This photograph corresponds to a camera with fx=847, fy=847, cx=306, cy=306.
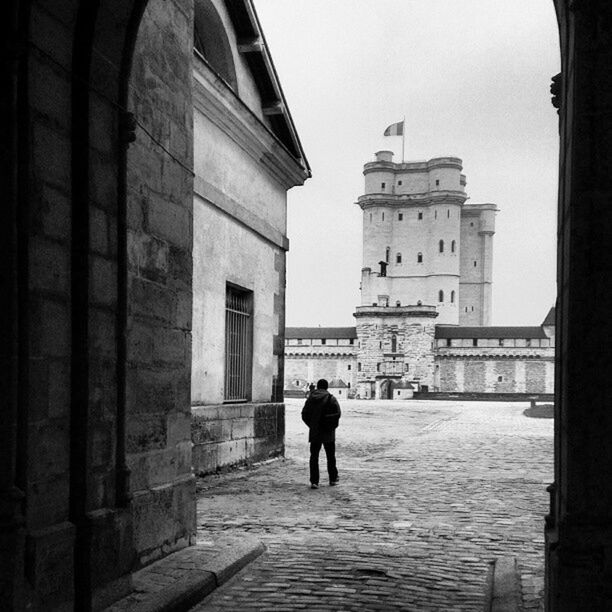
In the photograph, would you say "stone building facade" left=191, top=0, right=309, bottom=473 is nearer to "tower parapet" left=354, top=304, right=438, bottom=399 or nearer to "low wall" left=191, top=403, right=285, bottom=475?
"low wall" left=191, top=403, right=285, bottom=475

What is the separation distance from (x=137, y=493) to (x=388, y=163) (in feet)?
311

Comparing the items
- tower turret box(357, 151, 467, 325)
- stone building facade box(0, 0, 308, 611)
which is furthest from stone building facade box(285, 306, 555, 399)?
stone building facade box(0, 0, 308, 611)

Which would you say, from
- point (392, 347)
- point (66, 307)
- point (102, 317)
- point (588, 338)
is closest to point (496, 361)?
point (392, 347)

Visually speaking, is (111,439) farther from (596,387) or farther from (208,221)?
(208,221)

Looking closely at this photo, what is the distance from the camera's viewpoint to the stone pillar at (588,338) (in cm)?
392

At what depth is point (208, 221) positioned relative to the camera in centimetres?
1138

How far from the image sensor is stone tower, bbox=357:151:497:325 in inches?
3701

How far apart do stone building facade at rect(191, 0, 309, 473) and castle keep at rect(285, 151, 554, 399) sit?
58823 mm

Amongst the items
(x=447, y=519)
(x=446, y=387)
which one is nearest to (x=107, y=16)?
(x=447, y=519)

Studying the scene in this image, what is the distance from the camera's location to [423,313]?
8150 cm

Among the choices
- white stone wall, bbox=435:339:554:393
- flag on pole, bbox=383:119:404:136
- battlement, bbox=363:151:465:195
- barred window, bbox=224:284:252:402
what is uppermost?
flag on pole, bbox=383:119:404:136

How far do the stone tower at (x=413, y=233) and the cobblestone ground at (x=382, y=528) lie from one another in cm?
7917

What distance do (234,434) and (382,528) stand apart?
4.52 metres

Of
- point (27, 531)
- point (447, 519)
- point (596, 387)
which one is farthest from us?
point (447, 519)
